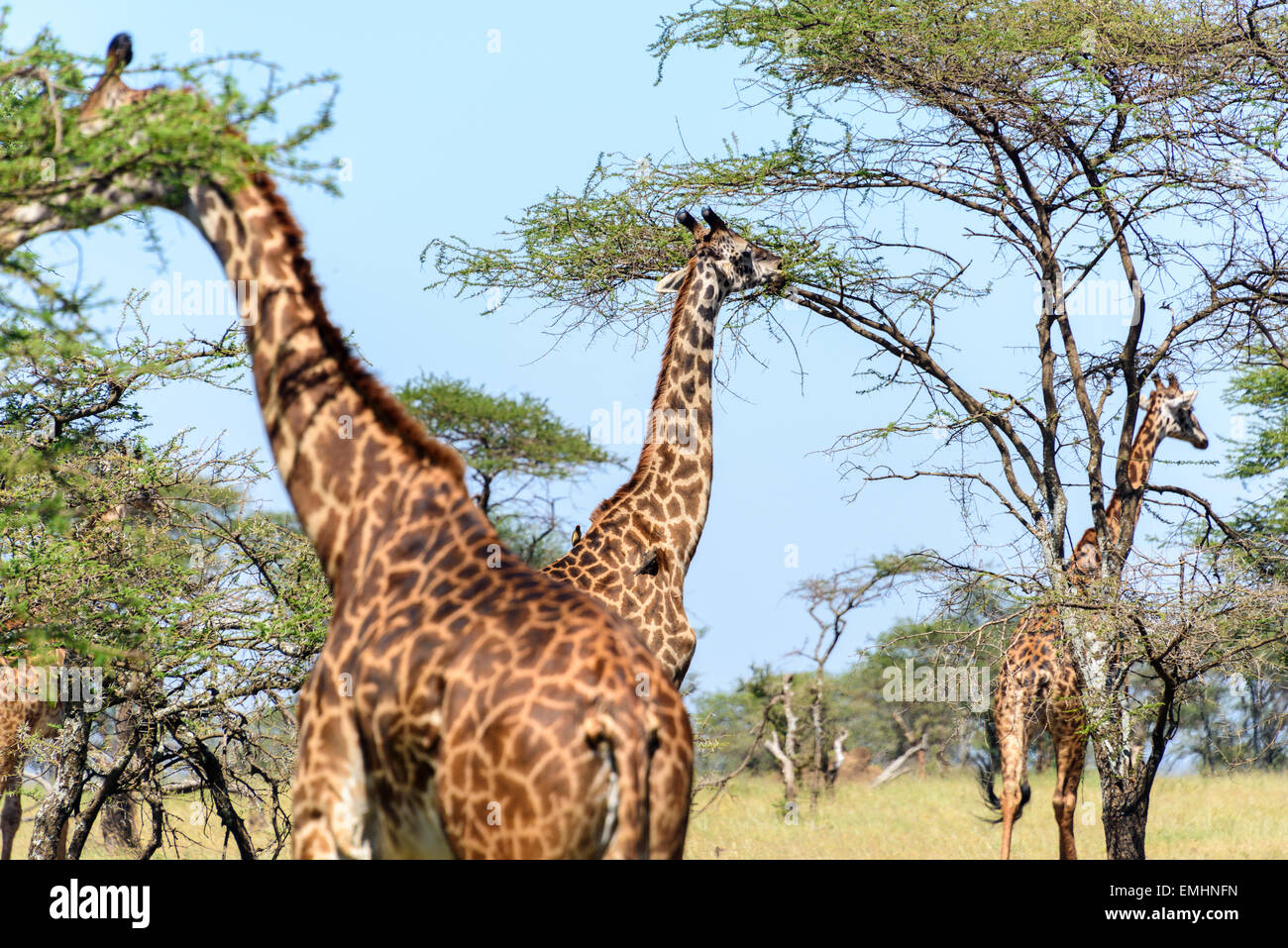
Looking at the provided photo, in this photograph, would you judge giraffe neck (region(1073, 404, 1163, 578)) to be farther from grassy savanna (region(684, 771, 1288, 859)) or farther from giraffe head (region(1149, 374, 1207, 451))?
grassy savanna (region(684, 771, 1288, 859))

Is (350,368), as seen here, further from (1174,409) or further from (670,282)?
(1174,409)

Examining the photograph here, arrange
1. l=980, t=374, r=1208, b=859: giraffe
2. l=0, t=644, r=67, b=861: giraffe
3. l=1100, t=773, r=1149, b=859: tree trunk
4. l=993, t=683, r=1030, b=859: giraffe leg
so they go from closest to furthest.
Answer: l=0, t=644, r=67, b=861: giraffe
l=1100, t=773, r=1149, b=859: tree trunk
l=980, t=374, r=1208, b=859: giraffe
l=993, t=683, r=1030, b=859: giraffe leg

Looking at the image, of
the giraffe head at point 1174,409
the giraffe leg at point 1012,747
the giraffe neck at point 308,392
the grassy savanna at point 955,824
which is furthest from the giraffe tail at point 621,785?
the giraffe head at point 1174,409

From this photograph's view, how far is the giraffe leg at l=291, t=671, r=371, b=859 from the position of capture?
4.59 m

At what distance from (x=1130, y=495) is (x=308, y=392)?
31.0 ft

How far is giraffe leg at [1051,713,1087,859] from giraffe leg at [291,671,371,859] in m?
8.54

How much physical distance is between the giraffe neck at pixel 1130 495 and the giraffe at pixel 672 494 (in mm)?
4395

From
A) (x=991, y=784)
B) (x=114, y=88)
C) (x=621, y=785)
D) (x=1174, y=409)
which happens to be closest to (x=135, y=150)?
(x=114, y=88)

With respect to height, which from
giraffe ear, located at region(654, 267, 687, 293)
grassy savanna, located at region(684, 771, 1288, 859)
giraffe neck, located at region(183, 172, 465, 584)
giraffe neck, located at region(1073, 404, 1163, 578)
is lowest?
grassy savanna, located at region(684, 771, 1288, 859)

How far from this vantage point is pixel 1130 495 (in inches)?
497

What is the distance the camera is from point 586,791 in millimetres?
4109

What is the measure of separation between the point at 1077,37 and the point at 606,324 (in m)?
5.61

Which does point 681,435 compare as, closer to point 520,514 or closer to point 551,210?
point 551,210

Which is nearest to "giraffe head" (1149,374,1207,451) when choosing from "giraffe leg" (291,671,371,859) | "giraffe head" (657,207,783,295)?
"giraffe head" (657,207,783,295)
